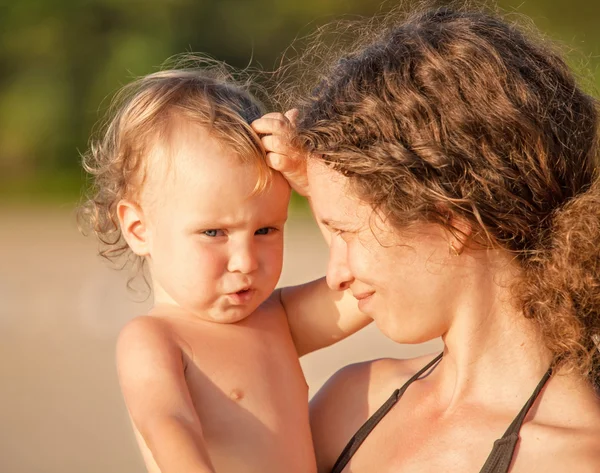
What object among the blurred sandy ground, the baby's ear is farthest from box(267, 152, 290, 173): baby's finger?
the blurred sandy ground

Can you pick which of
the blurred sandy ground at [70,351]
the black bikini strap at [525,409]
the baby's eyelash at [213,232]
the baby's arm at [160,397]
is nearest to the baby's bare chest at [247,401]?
the baby's arm at [160,397]

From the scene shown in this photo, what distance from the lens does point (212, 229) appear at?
267 centimetres

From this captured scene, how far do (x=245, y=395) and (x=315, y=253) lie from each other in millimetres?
7867

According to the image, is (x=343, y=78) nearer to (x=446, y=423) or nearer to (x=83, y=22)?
(x=446, y=423)

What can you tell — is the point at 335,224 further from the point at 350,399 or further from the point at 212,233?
the point at 350,399

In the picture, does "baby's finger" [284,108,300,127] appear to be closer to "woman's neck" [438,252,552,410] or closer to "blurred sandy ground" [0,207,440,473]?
"woman's neck" [438,252,552,410]

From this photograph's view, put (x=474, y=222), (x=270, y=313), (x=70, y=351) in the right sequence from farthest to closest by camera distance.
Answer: (x=70, y=351)
(x=270, y=313)
(x=474, y=222)

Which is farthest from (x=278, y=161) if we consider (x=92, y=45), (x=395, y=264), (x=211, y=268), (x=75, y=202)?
(x=92, y=45)

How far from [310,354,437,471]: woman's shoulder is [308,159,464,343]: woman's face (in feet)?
1.11

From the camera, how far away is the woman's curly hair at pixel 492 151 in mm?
2312

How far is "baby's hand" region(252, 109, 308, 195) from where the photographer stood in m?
2.63

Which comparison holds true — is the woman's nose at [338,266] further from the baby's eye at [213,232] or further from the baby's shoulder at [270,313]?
A: the baby's shoulder at [270,313]

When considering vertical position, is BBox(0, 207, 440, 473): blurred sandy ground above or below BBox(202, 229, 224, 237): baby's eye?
below

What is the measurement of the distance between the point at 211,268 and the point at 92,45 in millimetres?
15031
